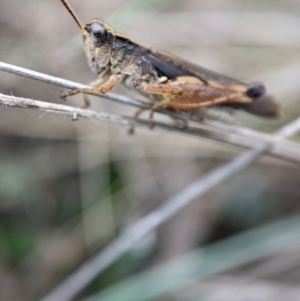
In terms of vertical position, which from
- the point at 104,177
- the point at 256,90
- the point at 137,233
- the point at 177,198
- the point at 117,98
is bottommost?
the point at 137,233

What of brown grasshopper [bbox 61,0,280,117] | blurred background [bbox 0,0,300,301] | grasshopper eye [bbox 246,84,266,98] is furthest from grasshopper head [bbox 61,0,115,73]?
grasshopper eye [bbox 246,84,266,98]

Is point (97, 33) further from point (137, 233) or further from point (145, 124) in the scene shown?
point (137, 233)

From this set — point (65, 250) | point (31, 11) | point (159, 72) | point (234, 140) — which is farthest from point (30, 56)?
point (234, 140)

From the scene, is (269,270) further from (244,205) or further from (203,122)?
(203,122)

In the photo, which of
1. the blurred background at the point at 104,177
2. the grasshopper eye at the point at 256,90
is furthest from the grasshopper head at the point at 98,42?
the grasshopper eye at the point at 256,90

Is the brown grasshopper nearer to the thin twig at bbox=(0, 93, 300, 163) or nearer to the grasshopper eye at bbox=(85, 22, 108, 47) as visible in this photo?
the grasshopper eye at bbox=(85, 22, 108, 47)

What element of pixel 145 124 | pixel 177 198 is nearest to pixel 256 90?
pixel 145 124
